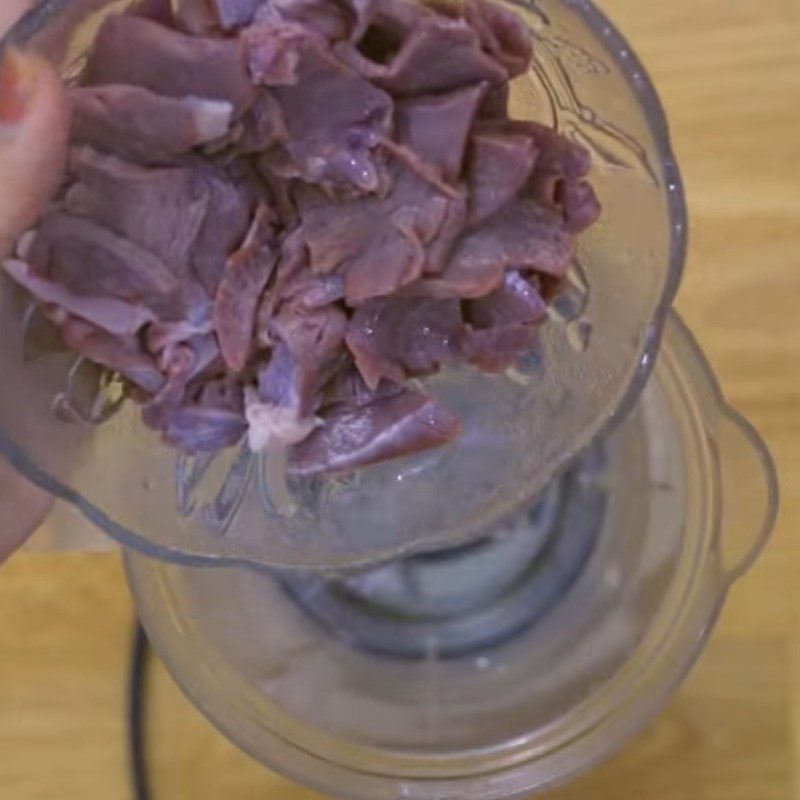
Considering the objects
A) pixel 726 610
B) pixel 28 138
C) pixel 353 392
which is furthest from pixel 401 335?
pixel 726 610

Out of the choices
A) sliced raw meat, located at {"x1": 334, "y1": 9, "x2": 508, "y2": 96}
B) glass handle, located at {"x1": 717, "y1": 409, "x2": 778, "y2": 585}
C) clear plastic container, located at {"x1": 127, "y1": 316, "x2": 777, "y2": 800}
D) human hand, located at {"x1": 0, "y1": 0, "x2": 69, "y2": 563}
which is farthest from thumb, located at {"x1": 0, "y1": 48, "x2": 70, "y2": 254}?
glass handle, located at {"x1": 717, "y1": 409, "x2": 778, "y2": 585}

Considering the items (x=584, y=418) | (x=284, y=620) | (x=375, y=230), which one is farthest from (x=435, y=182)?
(x=284, y=620)

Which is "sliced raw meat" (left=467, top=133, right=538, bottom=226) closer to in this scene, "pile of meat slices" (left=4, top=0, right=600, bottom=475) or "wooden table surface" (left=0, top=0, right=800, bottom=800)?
"pile of meat slices" (left=4, top=0, right=600, bottom=475)

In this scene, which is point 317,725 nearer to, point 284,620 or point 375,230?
point 284,620

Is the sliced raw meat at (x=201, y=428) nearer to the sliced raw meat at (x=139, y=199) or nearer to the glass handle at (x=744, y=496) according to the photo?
the sliced raw meat at (x=139, y=199)

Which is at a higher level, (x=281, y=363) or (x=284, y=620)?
(x=281, y=363)
